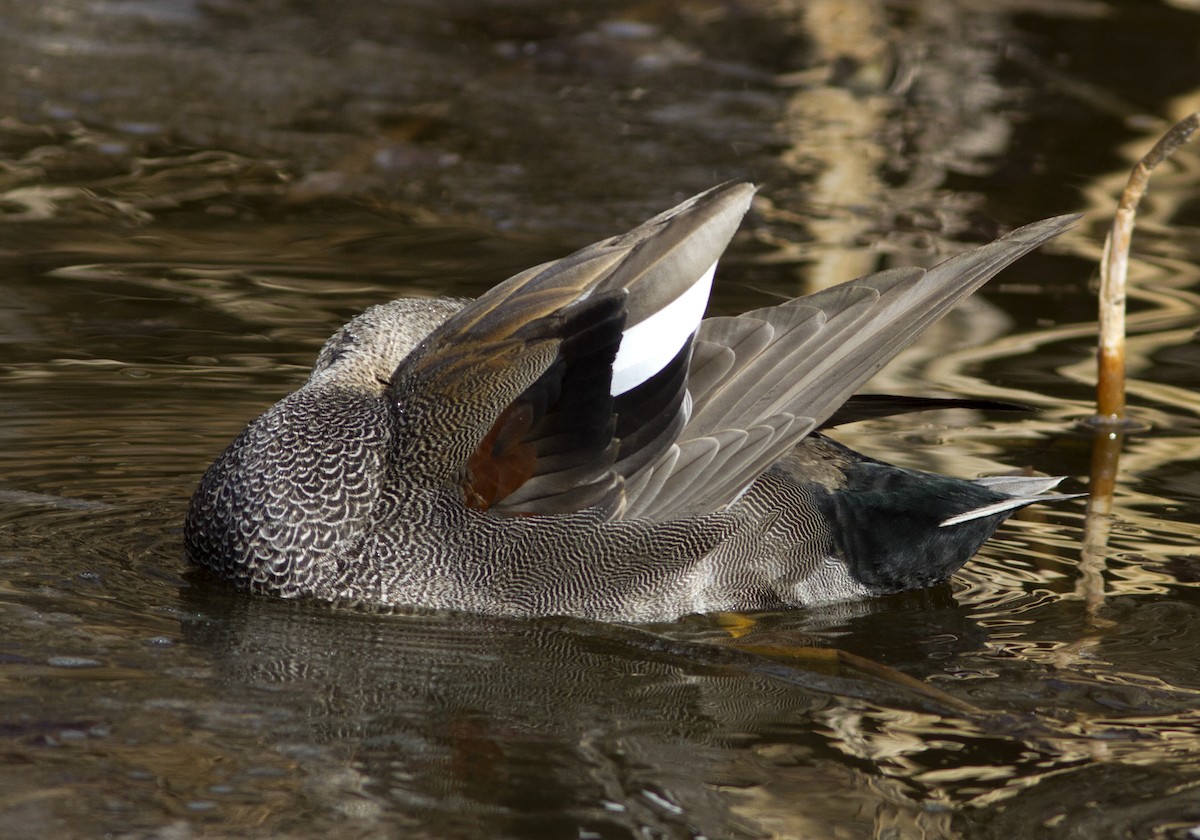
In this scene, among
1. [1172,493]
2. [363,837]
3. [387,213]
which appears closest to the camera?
[363,837]

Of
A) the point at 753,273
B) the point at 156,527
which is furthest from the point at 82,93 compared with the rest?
the point at 156,527

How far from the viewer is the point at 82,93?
425 inches

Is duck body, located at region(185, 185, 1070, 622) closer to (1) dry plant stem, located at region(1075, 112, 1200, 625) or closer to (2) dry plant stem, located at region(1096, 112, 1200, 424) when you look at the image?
(1) dry plant stem, located at region(1075, 112, 1200, 625)

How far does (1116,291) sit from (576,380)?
277 centimetres

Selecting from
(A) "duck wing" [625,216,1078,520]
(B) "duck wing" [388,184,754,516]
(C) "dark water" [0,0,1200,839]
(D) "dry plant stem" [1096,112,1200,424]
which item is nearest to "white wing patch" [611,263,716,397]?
(B) "duck wing" [388,184,754,516]

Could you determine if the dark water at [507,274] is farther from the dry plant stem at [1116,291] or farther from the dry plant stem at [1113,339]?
the dry plant stem at [1116,291]

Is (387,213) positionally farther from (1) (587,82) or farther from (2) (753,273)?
(1) (587,82)

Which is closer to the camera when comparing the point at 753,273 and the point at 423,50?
the point at 753,273

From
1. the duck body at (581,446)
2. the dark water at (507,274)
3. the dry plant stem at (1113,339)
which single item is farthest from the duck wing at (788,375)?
the dry plant stem at (1113,339)

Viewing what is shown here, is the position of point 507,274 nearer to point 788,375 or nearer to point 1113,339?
point 1113,339

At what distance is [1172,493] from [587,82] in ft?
22.0

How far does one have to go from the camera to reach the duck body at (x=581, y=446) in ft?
16.0

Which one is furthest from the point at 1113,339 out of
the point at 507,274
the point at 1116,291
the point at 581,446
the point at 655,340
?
the point at 507,274

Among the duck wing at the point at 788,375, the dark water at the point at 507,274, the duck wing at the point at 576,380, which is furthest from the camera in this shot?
the duck wing at the point at 788,375
